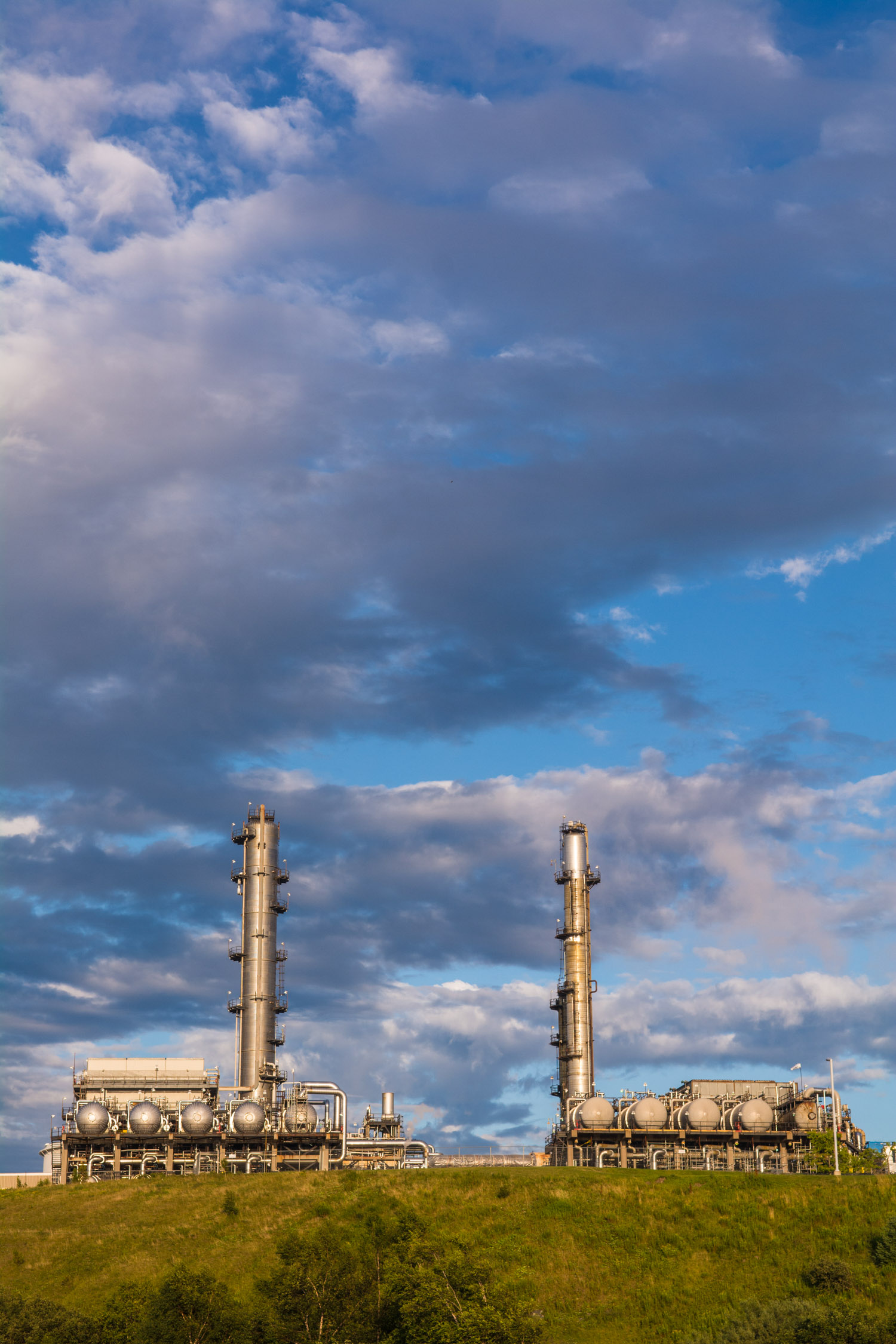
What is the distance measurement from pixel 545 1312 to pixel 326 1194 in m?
24.0

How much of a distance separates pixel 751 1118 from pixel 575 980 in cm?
2426

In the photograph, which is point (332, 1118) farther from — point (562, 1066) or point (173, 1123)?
point (562, 1066)

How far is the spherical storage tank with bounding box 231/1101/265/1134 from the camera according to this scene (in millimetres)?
119438

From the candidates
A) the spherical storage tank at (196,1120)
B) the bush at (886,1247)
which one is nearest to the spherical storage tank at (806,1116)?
the bush at (886,1247)

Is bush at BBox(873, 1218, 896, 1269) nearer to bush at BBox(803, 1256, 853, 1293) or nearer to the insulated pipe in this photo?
bush at BBox(803, 1256, 853, 1293)

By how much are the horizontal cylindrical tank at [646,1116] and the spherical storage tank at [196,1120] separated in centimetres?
3497

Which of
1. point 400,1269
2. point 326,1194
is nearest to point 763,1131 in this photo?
point 326,1194

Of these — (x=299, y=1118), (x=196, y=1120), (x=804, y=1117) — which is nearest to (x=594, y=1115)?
(x=804, y=1117)

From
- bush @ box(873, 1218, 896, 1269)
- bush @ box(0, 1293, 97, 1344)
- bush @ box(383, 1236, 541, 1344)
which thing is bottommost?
bush @ box(0, 1293, 97, 1344)

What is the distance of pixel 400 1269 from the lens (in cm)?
6206

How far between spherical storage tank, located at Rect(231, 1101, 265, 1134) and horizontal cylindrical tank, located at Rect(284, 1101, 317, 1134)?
2926 millimetres

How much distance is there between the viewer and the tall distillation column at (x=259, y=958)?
129 metres

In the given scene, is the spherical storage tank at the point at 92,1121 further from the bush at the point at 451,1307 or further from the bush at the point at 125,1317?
the bush at the point at 451,1307

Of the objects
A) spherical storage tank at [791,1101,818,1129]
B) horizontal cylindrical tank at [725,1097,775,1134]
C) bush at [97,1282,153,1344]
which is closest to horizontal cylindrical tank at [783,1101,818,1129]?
spherical storage tank at [791,1101,818,1129]
